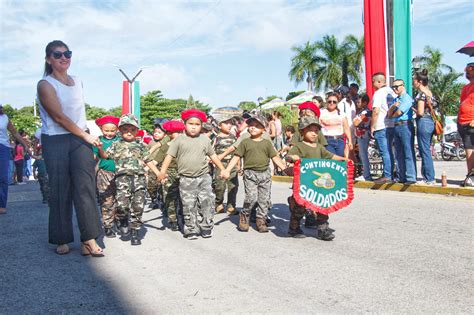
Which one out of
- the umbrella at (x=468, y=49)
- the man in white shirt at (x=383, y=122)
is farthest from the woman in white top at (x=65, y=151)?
the umbrella at (x=468, y=49)

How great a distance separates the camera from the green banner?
19.7 ft

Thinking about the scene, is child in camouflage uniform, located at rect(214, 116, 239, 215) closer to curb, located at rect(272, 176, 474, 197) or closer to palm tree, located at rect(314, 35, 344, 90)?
curb, located at rect(272, 176, 474, 197)

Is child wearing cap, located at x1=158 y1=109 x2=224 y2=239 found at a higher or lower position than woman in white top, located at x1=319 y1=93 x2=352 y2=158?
lower

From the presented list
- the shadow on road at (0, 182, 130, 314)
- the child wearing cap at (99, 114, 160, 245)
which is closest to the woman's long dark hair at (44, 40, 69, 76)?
the child wearing cap at (99, 114, 160, 245)

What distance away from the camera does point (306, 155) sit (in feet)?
20.9

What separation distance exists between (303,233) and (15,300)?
137 inches

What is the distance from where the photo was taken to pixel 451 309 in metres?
3.53

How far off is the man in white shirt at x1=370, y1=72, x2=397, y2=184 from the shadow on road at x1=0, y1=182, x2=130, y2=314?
615 centimetres

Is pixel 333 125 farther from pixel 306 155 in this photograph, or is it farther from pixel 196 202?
pixel 196 202

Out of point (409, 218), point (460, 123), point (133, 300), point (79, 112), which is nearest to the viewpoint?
point (133, 300)

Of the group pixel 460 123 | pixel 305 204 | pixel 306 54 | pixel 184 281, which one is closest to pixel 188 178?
pixel 305 204

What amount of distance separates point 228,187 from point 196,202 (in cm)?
204

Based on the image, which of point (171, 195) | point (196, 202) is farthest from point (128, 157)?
point (171, 195)

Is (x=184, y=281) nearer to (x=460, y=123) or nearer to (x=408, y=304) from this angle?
(x=408, y=304)
